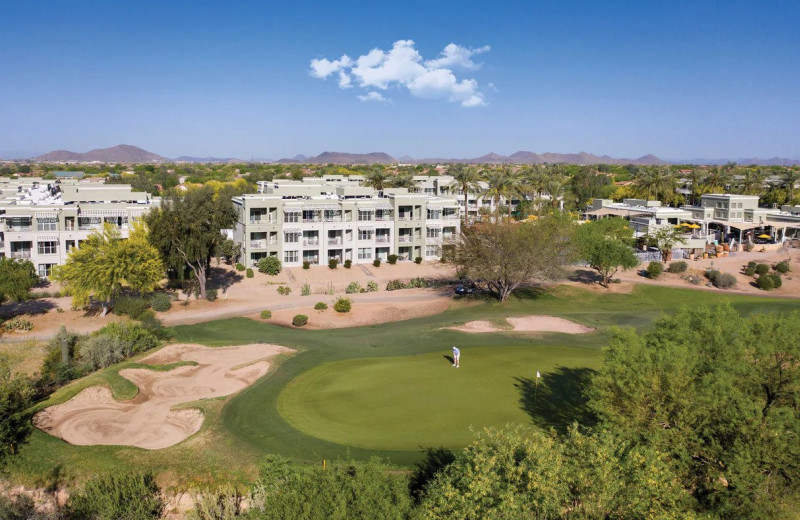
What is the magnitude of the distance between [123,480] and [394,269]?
55.5 meters

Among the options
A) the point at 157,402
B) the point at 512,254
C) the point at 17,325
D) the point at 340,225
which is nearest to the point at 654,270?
the point at 512,254

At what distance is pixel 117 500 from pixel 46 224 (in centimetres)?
5421

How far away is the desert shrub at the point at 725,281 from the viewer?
68938 millimetres

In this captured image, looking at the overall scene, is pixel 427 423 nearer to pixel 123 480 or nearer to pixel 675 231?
pixel 123 480

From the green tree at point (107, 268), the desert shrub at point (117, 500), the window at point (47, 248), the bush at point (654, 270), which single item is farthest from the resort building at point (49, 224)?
the bush at point (654, 270)

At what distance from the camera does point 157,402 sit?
107 ft

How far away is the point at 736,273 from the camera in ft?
243

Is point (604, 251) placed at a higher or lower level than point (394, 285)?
higher

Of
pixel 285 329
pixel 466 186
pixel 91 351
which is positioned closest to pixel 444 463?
pixel 91 351

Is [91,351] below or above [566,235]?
below

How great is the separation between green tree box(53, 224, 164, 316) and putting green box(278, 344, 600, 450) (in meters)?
24.4

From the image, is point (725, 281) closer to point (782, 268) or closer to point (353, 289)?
point (782, 268)

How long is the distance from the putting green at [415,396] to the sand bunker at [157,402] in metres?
4.72

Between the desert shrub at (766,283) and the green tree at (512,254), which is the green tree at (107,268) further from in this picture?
the desert shrub at (766,283)
